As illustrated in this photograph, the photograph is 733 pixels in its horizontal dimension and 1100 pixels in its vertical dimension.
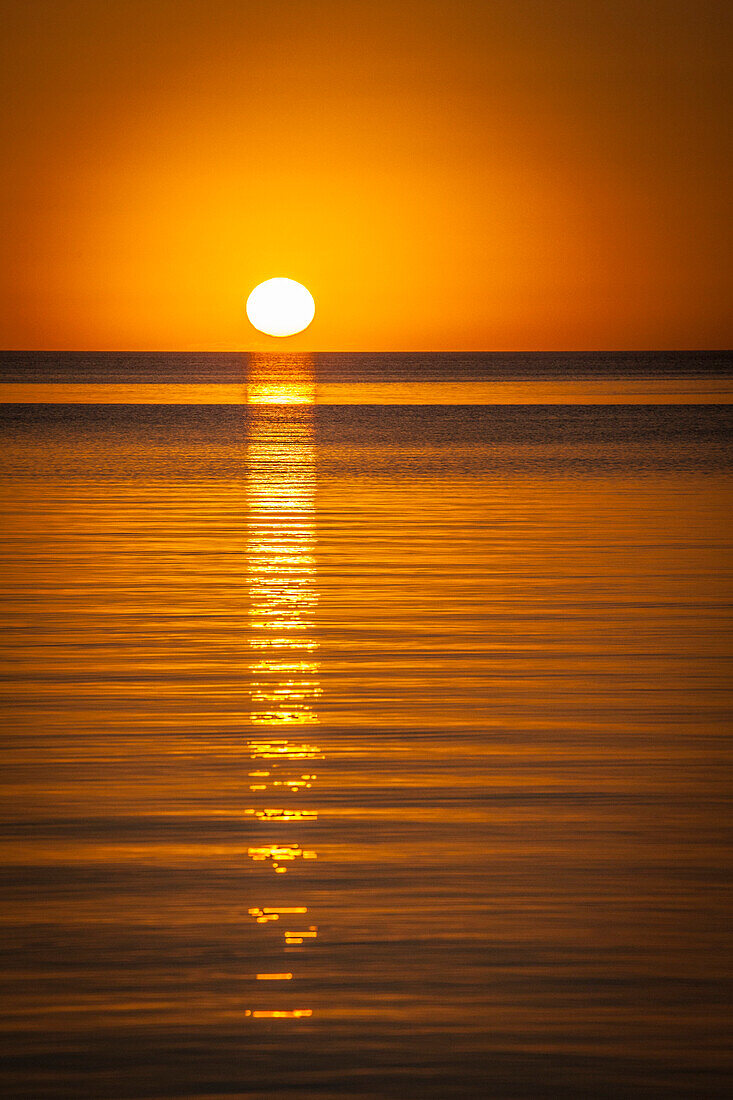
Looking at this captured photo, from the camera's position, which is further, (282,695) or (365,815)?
(282,695)

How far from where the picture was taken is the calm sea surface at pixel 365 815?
4043 mm

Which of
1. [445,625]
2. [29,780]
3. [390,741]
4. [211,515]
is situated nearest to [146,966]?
[29,780]

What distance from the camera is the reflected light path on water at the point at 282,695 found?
4871 mm

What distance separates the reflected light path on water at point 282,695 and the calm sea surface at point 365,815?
0.02 meters

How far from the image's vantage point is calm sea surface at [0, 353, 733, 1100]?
13.3 feet

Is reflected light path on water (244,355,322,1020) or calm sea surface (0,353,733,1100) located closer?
calm sea surface (0,353,733,1100)

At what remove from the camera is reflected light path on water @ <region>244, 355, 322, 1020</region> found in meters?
4.87

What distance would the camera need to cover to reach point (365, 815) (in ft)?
19.1

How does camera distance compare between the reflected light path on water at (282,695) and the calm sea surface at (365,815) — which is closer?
the calm sea surface at (365,815)

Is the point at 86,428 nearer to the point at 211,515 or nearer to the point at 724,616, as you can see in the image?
the point at 211,515

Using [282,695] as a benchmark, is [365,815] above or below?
below

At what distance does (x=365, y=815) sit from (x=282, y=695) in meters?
2.14

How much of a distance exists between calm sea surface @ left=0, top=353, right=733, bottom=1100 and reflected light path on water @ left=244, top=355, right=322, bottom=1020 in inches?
0.9

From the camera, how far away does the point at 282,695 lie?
25.9 feet
